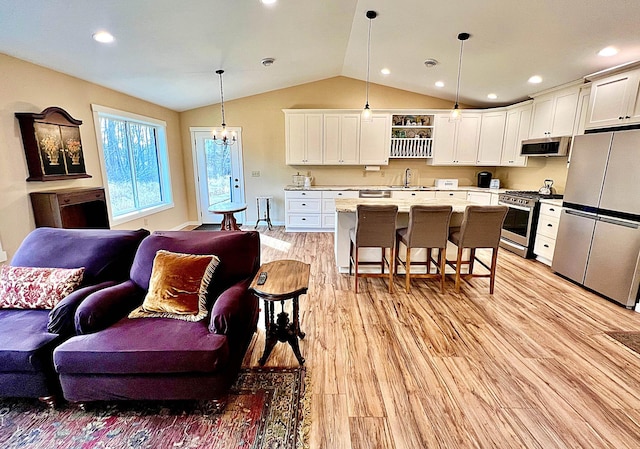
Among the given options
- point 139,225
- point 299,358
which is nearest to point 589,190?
point 299,358

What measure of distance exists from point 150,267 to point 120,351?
70 cm

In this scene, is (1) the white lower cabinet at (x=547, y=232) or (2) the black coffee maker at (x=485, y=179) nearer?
(1) the white lower cabinet at (x=547, y=232)

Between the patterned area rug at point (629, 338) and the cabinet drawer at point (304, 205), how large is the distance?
448cm

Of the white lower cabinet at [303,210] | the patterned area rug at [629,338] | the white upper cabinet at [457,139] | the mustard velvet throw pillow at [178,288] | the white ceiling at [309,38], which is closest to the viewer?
the mustard velvet throw pillow at [178,288]

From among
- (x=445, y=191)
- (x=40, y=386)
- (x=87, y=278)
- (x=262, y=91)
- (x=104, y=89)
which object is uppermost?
(x=262, y=91)

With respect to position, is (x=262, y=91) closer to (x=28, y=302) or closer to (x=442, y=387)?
(x=28, y=302)

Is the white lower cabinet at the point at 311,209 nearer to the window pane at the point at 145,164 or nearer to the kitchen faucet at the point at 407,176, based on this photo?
the kitchen faucet at the point at 407,176

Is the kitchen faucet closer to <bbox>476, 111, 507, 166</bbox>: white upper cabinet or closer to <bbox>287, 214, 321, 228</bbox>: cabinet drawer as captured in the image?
<bbox>476, 111, 507, 166</bbox>: white upper cabinet

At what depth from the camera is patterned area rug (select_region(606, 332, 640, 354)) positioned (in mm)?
2410

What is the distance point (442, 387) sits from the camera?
1.98m

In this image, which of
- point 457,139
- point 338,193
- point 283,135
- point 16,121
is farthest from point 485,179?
point 16,121

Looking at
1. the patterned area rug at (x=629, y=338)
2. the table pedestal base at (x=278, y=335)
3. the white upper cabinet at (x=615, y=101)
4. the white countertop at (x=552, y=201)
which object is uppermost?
the white upper cabinet at (x=615, y=101)

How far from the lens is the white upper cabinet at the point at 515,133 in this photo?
4922mm

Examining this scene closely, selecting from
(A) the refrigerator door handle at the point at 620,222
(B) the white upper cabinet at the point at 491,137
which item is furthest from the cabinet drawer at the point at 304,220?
(A) the refrigerator door handle at the point at 620,222
